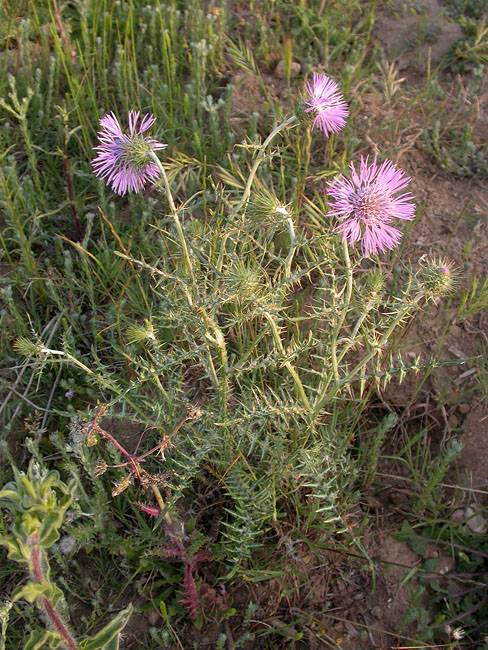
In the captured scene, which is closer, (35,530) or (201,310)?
(35,530)

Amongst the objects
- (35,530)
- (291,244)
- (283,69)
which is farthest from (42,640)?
(283,69)

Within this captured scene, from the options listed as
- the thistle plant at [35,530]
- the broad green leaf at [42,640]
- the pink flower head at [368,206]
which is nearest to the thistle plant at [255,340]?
the pink flower head at [368,206]

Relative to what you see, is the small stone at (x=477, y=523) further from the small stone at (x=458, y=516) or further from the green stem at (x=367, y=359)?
the green stem at (x=367, y=359)

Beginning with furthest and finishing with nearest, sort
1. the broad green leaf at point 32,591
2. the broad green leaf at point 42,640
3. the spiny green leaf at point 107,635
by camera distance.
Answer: the spiny green leaf at point 107,635 → the broad green leaf at point 42,640 → the broad green leaf at point 32,591

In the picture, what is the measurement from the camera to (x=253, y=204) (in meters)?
1.72

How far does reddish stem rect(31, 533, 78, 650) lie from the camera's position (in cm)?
139

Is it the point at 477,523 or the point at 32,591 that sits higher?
the point at 32,591

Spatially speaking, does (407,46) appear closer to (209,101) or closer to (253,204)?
(209,101)

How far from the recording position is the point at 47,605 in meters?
1.52

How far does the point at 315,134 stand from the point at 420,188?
478 mm

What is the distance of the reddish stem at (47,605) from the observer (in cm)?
139

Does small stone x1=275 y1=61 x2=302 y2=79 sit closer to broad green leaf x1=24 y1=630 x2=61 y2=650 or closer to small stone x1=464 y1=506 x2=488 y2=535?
small stone x1=464 y1=506 x2=488 y2=535

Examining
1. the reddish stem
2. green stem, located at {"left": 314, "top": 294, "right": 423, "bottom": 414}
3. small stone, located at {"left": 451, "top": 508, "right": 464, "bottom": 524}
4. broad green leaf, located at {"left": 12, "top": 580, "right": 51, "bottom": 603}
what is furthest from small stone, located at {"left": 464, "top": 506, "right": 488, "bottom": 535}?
broad green leaf, located at {"left": 12, "top": 580, "right": 51, "bottom": 603}

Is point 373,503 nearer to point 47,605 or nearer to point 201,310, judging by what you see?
point 201,310
